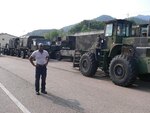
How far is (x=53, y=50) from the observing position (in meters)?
36.4

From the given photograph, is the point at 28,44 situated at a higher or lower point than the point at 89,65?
higher

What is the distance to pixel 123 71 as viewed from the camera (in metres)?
14.5

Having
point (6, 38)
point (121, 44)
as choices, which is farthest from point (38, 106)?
point (6, 38)

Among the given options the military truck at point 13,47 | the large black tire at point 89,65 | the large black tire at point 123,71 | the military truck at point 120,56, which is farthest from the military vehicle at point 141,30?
the military truck at point 13,47

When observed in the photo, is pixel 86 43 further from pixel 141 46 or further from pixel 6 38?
pixel 6 38

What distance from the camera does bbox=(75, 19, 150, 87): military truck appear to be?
14.1 m

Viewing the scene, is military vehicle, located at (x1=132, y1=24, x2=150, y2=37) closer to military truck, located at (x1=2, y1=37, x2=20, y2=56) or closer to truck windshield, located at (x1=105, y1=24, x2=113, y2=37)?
truck windshield, located at (x1=105, y1=24, x2=113, y2=37)

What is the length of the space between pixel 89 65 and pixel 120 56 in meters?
3.10

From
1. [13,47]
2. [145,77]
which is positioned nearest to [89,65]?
[145,77]

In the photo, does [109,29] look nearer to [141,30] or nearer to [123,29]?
[123,29]

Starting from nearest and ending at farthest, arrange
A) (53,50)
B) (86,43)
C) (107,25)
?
1. (107,25)
2. (86,43)
3. (53,50)

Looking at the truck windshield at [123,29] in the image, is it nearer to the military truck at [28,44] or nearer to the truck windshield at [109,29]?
the truck windshield at [109,29]

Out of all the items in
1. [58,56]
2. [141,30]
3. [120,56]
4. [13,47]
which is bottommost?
[58,56]

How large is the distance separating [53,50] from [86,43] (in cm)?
1679
